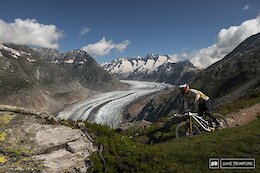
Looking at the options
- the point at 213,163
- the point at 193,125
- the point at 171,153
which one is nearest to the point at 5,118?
the point at 171,153

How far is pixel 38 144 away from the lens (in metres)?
13.8

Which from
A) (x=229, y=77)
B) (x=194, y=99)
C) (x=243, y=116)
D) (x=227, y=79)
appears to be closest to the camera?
(x=194, y=99)

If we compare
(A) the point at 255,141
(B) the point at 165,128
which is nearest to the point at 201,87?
(B) the point at 165,128

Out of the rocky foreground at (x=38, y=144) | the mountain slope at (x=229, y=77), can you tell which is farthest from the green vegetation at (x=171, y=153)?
the mountain slope at (x=229, y=77)

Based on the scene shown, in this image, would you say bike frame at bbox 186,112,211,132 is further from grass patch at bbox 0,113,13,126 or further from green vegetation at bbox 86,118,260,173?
grass patch at bbox 0,113,13,126

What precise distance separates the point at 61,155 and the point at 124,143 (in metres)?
4.09

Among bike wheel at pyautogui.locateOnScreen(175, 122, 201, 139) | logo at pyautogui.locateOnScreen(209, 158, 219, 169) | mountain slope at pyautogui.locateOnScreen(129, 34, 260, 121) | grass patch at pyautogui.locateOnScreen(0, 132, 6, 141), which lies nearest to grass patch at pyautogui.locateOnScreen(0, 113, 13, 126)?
grass patch at pyautogui.locateOnScreen(0, 132, 6, 141)

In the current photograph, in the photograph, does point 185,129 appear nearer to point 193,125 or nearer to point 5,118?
point 193,125

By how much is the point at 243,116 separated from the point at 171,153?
14231 mm

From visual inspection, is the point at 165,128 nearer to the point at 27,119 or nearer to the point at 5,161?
the point at 27,119

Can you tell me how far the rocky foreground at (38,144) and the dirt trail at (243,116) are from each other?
50.7 feet

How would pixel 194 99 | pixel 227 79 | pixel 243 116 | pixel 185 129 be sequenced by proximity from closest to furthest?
pixel 194 99, pixel 185 129, pixel 243 116, pixel 227 79

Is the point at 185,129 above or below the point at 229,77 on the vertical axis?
below

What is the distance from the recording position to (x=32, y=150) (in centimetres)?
1334
